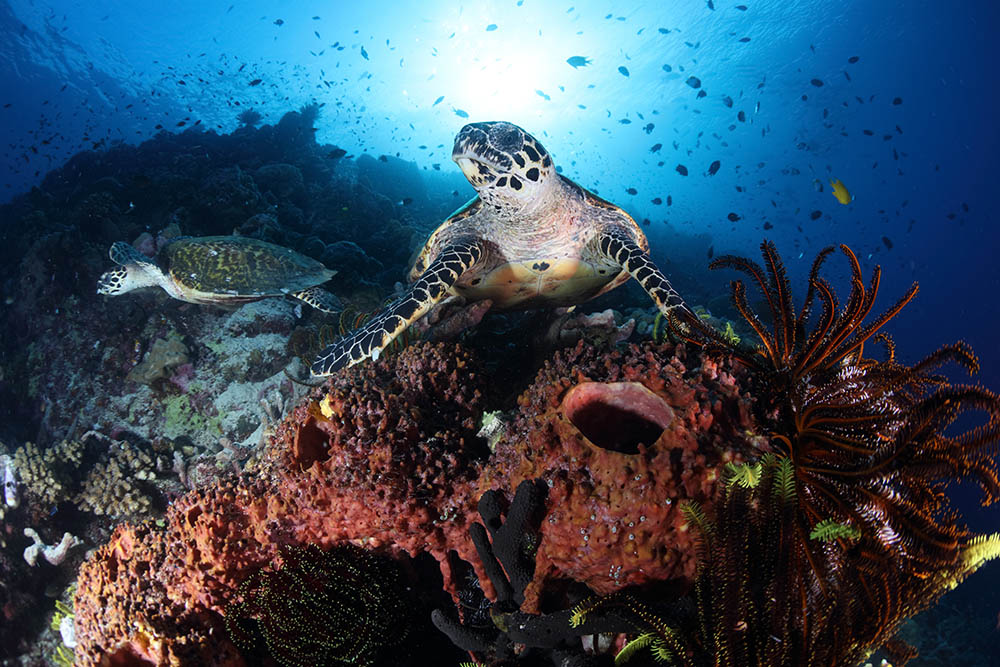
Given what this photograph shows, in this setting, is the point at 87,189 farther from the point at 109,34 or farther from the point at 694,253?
the point at 109,34

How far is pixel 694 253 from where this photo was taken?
2561 cm

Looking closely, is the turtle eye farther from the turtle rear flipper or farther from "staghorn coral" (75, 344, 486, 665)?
the turtle rear flipper

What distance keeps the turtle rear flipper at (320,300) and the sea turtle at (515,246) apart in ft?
4.57

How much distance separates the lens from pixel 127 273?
5977 mm

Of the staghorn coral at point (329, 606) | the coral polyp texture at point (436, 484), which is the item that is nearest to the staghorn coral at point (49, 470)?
the coral polyp texture at point (436, 484)

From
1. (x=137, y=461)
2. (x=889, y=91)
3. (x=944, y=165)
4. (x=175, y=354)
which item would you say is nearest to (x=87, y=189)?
(x=175, y=354)

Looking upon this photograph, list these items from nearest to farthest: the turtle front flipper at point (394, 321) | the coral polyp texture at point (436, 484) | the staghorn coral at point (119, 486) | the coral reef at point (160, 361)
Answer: the coral polyp texture at point (436, 484)
the turtle front flipper at point (394, 321)
the staghorn coral at point (119, 486)
the coral reef at point (160, 361)

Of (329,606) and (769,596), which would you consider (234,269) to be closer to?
(329,606)

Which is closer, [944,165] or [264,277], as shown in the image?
[264,277]

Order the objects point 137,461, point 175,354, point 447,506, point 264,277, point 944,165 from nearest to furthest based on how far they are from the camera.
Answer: point 447,506, point 137,461, point 175,354, point 264,277, point 944,165

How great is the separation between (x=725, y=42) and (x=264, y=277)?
59487mm

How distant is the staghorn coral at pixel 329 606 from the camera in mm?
2154

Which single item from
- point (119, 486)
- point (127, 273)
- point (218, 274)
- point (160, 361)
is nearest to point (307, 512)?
point (119, 486)

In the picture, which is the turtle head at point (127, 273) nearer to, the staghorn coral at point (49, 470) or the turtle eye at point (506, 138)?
the staghorn coral at point (49, 470)
